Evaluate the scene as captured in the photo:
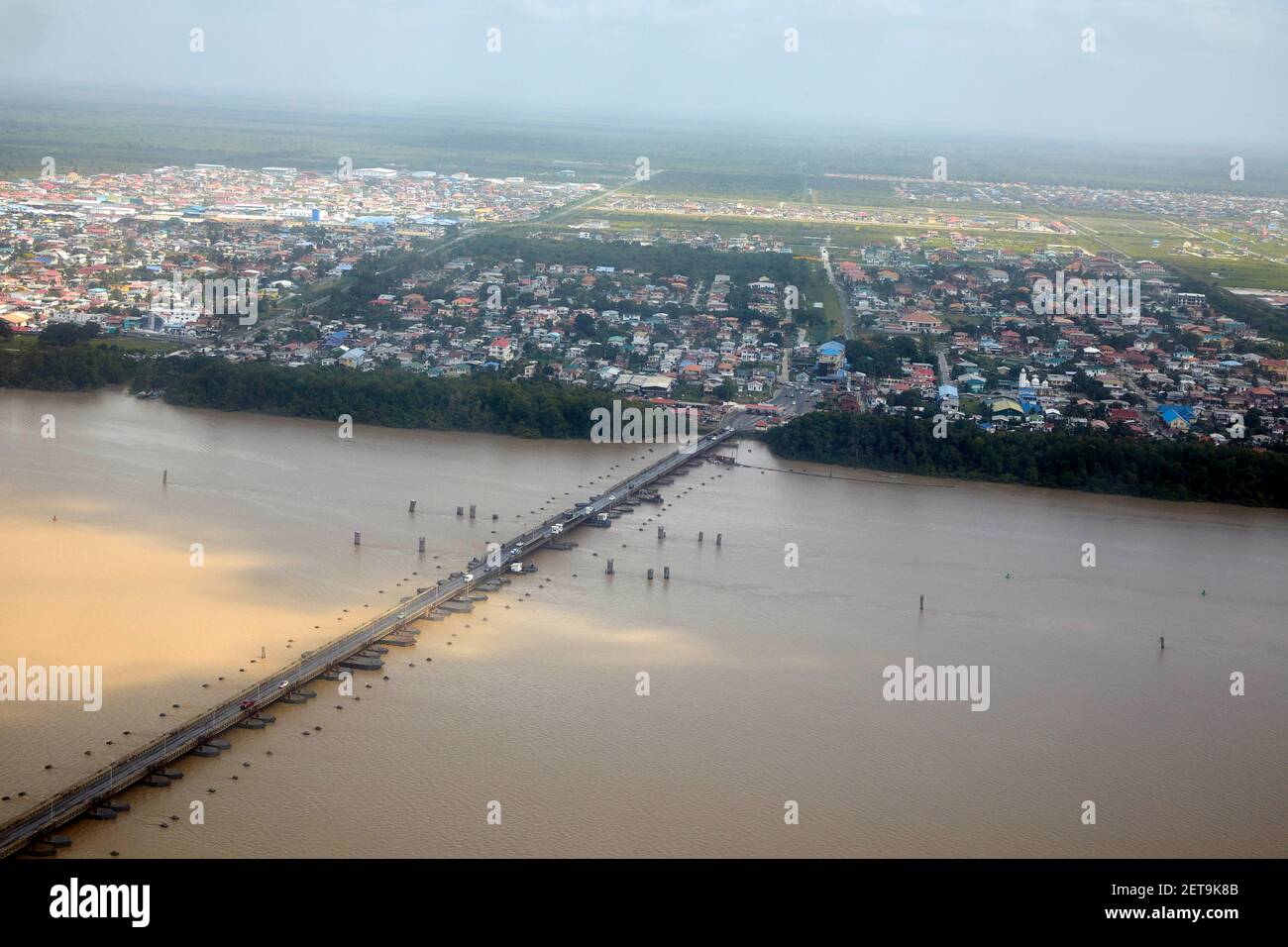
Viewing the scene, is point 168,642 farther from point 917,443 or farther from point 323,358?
point 323,358

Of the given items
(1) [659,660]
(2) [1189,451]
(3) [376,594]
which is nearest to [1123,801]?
(1) [659,660]

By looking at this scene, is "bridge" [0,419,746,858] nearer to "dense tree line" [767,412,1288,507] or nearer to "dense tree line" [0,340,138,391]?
"dense tree line" [767,412,1288,507]

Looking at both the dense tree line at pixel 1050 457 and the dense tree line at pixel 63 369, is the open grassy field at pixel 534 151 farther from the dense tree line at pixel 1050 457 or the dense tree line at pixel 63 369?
the dense tree line at pixel 1050 457

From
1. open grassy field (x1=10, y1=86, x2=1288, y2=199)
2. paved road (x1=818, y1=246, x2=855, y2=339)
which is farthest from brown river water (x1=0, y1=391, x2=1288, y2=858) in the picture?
open grassy field (x1=10, y1=86, x2=1288, y2=199)

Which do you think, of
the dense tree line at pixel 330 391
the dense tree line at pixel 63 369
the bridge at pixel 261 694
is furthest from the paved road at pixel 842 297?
the dense tree line at pixel 63 369

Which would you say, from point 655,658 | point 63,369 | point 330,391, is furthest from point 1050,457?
point 63,369

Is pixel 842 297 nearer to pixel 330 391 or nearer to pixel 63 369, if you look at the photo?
pixel 330 391
